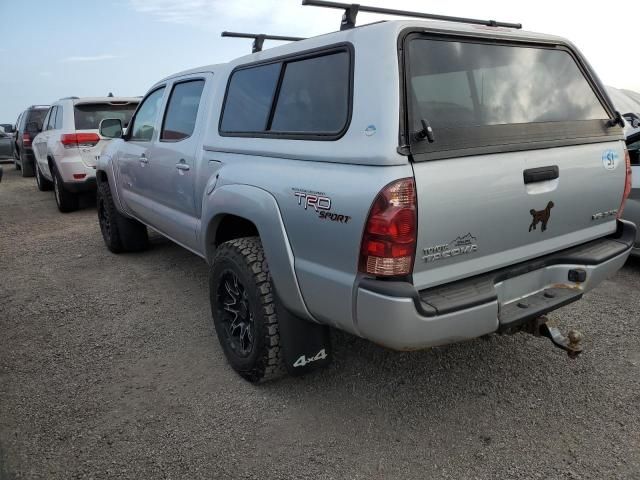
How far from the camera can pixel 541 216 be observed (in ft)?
8.38

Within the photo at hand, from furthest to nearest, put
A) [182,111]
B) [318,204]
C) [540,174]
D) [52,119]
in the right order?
[52,119], [182,111], [540,174], [318,204]

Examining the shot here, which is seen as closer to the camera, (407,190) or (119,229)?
(407,190)

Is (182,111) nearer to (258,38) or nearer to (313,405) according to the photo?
(258,38)

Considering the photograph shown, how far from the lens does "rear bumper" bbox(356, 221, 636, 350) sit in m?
2.17

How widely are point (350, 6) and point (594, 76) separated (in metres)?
1.49

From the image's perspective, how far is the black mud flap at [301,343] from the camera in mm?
2812

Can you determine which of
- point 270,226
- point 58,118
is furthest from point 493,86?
point 58,118

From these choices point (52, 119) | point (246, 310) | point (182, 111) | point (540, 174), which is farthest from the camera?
point (52, 119)

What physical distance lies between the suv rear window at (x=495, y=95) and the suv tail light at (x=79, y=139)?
693 centimetres

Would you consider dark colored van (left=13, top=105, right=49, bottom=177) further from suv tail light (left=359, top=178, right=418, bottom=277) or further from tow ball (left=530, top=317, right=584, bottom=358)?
tow ball (left=530, top=317, right=584, bottom=358)

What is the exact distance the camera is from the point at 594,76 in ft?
10.1

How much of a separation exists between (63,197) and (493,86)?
7811 mm

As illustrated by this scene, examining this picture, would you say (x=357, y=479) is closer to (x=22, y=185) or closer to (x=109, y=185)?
(x=109, y=185)

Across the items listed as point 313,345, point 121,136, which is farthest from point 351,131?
point 121,136
